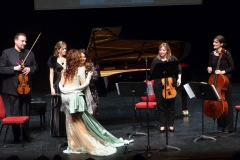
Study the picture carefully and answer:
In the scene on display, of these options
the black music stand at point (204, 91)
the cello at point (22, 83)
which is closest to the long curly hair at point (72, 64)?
the cello at point (22, 83)

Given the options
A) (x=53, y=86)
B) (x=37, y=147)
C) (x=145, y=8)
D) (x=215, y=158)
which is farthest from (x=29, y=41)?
(x=215, y=158)

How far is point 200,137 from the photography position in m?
8.50

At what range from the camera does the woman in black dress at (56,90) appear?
8.93m

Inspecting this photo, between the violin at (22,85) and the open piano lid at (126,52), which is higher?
the open piano lid at (126,52)

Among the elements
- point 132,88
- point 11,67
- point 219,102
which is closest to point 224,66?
point 219,102

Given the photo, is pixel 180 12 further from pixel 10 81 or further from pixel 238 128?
pixel 10 81

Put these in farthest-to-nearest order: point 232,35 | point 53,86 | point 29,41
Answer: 1. point 232,35
2. point 29,41
3. point 53,86

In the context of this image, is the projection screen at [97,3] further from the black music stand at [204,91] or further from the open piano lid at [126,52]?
the black music stand at [204,91]

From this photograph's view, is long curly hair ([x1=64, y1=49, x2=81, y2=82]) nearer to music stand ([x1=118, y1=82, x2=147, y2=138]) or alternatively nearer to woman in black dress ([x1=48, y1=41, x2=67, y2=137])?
music stand ([x1=118, y1=82, x2=147, y2=138])

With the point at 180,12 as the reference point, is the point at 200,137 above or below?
below

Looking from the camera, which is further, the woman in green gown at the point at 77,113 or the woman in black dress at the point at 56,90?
the woman in black dress at the point at 56,90

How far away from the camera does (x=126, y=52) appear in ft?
36.4

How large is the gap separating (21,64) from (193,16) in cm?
703

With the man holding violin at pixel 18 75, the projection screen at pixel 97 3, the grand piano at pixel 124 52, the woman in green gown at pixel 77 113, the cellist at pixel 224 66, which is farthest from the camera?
the projection screen at pixel 97 3
